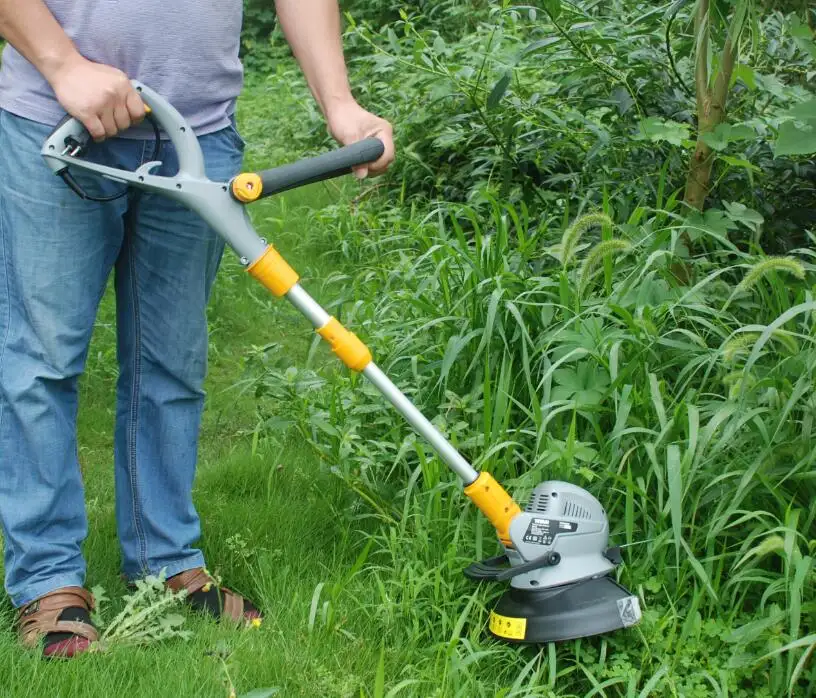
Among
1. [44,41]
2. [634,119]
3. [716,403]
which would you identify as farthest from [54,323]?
[634,119]

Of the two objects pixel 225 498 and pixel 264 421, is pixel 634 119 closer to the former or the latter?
pixel 264 421

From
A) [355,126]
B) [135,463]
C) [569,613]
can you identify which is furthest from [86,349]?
[569,613]

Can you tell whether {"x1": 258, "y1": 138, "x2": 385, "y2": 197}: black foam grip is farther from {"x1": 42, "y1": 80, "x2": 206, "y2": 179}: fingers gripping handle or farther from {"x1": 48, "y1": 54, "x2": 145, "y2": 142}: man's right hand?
{"x1": 48, "y1": 54, "x2": 145, "y2": 142}: man's right hand

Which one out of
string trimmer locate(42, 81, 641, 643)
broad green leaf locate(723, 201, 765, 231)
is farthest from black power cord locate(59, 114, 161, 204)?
broad green leaf locate(723, 201, 765, 231)

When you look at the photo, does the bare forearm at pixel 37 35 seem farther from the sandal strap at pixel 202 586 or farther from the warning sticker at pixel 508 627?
the warning sticker at pixel 508 627

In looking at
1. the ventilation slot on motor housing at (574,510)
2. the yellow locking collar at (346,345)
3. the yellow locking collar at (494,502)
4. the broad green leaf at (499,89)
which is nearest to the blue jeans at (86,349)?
the yellow locking collar at (346,345)

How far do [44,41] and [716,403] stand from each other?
1622mm

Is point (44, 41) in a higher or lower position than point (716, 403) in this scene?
higher

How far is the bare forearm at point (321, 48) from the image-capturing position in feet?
7.78

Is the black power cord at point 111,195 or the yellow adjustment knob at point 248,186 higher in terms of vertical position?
the black power cord at point 111,195

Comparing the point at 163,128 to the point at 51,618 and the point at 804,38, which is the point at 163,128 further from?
the point at 804,38

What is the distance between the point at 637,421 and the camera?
2.54 m

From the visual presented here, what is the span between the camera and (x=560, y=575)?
88.0 inches

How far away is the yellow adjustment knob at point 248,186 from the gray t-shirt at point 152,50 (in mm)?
289
